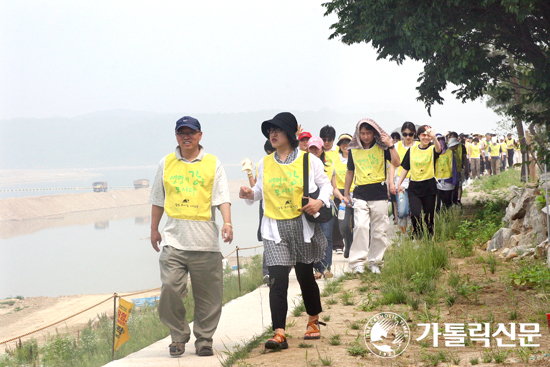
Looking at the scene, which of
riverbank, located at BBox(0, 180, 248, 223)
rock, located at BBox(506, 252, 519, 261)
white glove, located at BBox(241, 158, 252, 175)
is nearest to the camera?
white glove, located at BBox(241, 158, 252, 175)

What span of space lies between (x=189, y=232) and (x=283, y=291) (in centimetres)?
98

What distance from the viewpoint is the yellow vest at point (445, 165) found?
10.4 m

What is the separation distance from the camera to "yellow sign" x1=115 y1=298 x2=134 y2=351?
605 centimetres

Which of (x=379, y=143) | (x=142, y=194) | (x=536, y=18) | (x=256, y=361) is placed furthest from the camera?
(x=142, y=194)

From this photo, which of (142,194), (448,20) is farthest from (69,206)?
(448,20)

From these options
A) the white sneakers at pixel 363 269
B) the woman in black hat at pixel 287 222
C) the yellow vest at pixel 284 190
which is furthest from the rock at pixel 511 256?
the yellow vest at pixel 284 190

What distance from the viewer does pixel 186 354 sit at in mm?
5293

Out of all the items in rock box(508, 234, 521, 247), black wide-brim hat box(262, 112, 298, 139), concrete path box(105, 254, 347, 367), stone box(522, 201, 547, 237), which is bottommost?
concrete path box(105, 254, 347, 367)

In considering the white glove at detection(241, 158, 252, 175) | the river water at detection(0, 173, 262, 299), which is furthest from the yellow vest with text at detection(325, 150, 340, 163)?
the river water at detection(0, 173, 262, 299)

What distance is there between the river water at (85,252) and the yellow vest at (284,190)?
3347 centimetres

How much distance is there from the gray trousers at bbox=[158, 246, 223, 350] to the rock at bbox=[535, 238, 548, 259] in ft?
14.2

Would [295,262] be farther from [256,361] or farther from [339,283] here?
[339,283]

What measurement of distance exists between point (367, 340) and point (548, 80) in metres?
7.85

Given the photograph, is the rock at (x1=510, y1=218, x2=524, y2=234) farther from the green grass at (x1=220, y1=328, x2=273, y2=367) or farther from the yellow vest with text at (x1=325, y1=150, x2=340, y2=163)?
the green grass at (x1=220, y1=328, x2=273, y2=367)
